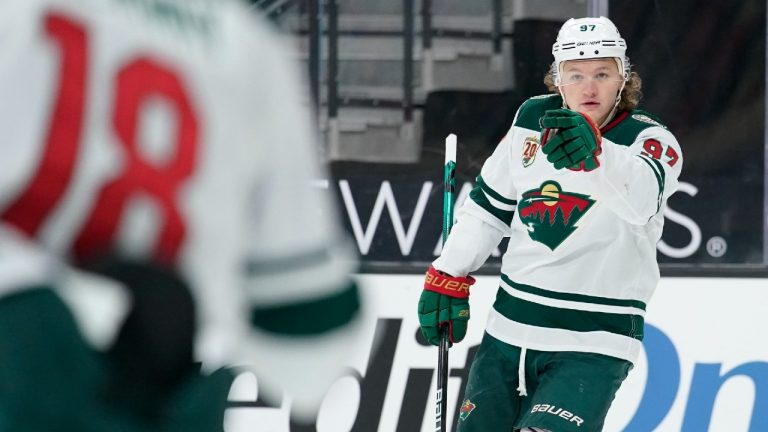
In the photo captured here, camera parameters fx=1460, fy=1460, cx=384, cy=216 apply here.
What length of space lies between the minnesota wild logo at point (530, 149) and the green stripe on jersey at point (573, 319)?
0.27 m

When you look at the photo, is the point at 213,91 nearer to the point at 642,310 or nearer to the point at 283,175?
the point at 283,175

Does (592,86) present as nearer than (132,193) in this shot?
No

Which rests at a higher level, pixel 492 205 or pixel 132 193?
pixel 132 193

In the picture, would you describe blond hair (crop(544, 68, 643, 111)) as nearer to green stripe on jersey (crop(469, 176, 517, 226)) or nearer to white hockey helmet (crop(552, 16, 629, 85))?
white hockey helmet (crop(552, 16, 629, 85))

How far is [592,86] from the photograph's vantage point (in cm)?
279

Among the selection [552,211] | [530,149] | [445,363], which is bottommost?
[445,363]

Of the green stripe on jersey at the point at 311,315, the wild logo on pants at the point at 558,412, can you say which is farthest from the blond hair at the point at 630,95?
the green stripe on jersey at the point at 311,315

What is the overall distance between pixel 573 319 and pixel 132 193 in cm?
195

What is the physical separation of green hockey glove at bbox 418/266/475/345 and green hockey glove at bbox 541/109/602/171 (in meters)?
0.51

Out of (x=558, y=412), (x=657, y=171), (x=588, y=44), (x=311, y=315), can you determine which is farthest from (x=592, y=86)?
(x=311, y=315)

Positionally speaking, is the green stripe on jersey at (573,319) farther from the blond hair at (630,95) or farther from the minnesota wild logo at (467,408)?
the blond hair at (630,95)

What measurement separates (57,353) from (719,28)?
341cm

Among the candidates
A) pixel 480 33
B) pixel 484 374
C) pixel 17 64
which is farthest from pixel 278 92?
pixel 480 33

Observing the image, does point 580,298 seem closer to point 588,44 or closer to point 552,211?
point 552,211
